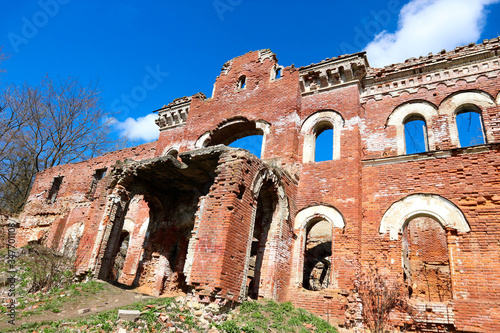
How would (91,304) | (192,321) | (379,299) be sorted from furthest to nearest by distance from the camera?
(379,299), (91,304), (192,321)

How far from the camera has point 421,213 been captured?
9.68 m

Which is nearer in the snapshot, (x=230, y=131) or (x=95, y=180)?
(x=230, y=131)

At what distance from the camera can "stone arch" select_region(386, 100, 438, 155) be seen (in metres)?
11.0

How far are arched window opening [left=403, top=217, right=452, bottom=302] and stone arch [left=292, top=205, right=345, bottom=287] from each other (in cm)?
269

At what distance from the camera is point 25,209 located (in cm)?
2216

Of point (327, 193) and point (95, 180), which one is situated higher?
point (95, 180)

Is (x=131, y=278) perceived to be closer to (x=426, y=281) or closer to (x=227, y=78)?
(x=227, y=78)

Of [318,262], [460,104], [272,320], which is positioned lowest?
[272,320]

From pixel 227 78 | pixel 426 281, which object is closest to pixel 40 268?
pixel 227 78

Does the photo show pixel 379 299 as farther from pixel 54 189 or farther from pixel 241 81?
pixel 54 189

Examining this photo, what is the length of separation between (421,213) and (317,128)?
4.73 metres

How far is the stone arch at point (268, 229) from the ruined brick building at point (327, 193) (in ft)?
0.13

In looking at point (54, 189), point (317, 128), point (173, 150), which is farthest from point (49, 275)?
point (54, 189)

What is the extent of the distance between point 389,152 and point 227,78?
7930mm
